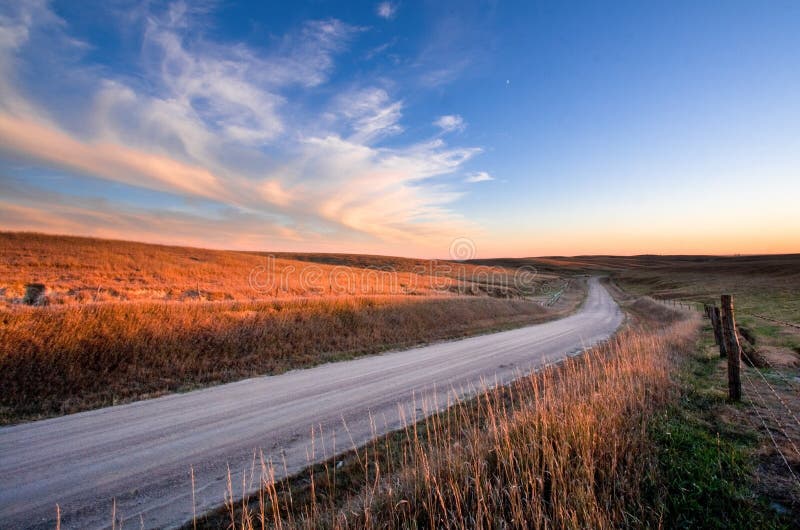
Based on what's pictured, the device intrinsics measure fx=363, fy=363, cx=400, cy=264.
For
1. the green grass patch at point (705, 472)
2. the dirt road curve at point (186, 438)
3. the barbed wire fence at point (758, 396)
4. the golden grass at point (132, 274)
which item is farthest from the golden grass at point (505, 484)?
the golden grass at point (132, 274)

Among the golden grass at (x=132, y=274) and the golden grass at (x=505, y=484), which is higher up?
the golden grass at (x=132, y=274)

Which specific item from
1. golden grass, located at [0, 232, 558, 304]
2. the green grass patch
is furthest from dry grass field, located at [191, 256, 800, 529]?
golden grass, located at [0, 232, 558, 304]

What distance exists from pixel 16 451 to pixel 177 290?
17.9 m

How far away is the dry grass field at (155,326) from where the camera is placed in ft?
29.5

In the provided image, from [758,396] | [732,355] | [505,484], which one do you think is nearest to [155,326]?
[505,484]

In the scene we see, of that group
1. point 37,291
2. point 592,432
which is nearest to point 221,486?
point 592,432

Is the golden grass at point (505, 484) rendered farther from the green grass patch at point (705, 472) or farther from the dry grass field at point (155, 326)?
the dry grass field at point (155, 326)

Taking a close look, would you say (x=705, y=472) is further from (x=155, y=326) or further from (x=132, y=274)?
(x=132, y=274)

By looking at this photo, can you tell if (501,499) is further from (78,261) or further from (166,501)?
(78,261)

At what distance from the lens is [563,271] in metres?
129

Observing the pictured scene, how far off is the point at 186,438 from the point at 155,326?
698cm

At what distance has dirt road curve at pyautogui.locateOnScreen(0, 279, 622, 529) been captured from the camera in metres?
4.54

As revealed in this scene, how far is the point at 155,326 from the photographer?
11.8 m

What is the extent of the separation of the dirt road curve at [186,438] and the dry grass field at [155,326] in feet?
5.21
